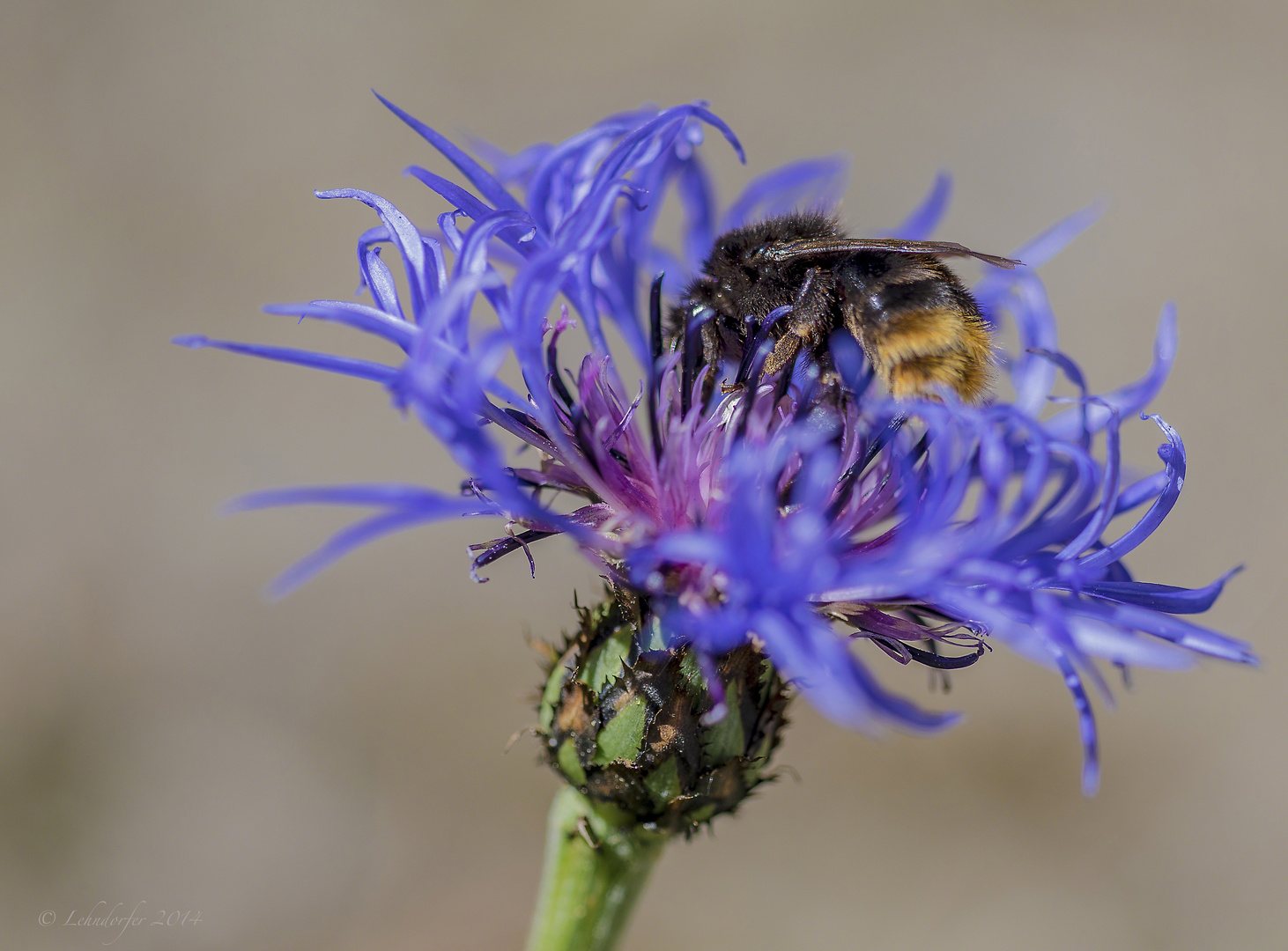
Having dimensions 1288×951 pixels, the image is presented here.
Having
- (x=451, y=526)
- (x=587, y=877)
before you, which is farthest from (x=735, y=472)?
(x=451, y=526)

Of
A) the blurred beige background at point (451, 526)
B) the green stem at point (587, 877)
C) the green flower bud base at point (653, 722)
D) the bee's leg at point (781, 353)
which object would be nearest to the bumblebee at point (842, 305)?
the bee's leg at point (781, 353)

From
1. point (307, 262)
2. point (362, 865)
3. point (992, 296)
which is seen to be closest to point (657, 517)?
point (992, 296)

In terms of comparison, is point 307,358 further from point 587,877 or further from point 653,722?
point 587,877

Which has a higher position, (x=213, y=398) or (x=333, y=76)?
(x=333, y=76)

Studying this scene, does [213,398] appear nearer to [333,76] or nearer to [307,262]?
[307,262]

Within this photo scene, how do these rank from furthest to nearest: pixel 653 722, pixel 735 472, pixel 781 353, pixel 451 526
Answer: pixel 451 526 < pixel 781 353 < pixel 653 722 < pixel 735 472

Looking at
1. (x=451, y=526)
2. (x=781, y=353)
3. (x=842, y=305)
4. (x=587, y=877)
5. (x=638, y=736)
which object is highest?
(x=842, y=305)

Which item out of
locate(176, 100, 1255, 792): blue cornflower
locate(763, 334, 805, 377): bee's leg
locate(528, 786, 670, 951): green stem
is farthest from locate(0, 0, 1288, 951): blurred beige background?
locate(763, 334, 805, 377): bee's leg
